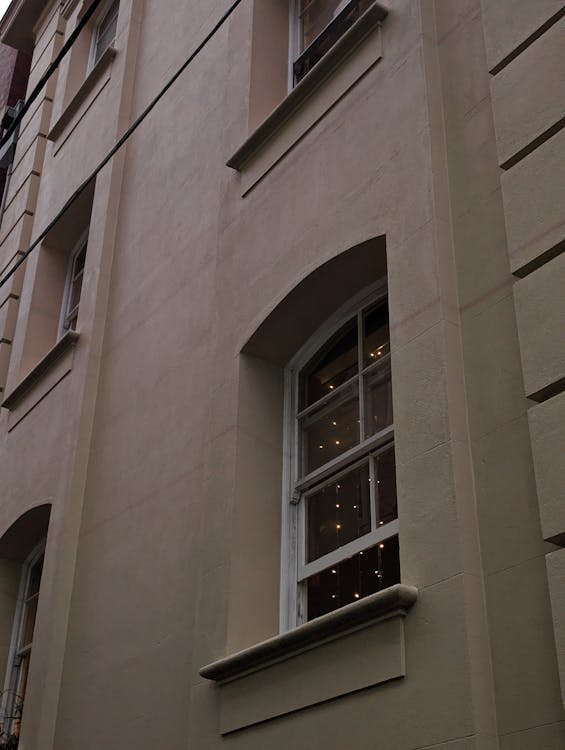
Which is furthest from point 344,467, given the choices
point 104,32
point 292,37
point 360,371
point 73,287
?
point 104,32

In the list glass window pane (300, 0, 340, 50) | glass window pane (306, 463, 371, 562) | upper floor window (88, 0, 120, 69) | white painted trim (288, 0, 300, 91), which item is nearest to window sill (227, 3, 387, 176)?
white painted trim (288, 0, 300, 91)

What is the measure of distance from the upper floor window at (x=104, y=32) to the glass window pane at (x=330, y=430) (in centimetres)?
892

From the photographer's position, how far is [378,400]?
694 centimetres

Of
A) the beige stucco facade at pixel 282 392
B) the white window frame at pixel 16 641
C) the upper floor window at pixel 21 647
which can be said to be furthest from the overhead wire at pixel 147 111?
the upper floor window at pixel 21 647

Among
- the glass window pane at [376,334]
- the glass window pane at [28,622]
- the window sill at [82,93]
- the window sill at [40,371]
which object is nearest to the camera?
the glass window pane at [376,334]

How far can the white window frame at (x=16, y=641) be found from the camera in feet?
33.0

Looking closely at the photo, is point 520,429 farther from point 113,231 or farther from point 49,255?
point 49,255

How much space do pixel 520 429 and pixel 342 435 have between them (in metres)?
1.99

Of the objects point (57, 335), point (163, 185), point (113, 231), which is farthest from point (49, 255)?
point (163, 185)

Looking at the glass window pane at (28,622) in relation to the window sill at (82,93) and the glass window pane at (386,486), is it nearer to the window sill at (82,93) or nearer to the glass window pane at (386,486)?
the glass window pane at (386,486)

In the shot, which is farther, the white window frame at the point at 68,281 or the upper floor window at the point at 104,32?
the upper floor window at the point at 104,32

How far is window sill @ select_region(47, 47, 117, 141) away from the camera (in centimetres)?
1312

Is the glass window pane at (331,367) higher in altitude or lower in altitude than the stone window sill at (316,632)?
higher

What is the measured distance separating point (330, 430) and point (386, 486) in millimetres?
935
